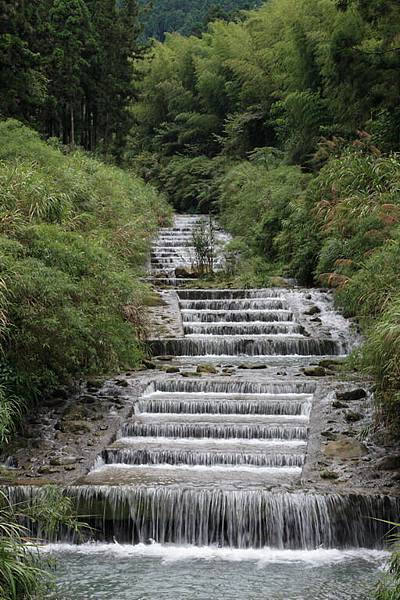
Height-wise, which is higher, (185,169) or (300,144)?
(185,169)

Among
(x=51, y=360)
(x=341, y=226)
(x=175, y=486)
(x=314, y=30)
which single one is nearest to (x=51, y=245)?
(x=51, y=360)

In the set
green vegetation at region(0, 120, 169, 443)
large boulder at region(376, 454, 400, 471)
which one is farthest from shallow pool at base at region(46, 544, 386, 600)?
green vegetation at region(0, 120, 169, 443)

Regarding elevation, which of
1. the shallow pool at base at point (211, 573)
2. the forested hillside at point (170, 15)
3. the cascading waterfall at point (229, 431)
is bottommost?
the shallow pool at base at point (211, 573)

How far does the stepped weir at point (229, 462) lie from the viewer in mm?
7219

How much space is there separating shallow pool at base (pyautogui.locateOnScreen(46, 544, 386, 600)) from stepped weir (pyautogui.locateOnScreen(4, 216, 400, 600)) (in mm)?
78

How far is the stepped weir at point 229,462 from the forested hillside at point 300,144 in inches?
43.9

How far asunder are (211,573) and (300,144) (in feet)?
63.8

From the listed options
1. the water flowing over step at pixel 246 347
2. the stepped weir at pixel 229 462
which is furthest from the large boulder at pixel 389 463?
the water flowing over step at pixel 246 347

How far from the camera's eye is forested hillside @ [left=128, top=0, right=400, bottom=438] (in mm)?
13328

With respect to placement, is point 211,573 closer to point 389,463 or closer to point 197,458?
point 197,458

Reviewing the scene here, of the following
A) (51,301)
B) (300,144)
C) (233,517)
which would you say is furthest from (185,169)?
(233,517)

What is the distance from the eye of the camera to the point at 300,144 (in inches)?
963

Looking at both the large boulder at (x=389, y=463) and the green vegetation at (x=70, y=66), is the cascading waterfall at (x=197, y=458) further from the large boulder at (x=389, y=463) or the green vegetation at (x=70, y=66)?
the green vegetation at (x=70, y=66)

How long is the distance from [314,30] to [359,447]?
53.2 ft
